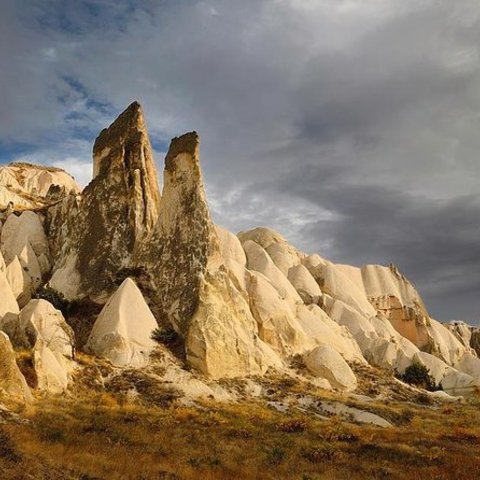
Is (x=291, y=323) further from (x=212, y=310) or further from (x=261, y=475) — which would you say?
(x=261, y=475)

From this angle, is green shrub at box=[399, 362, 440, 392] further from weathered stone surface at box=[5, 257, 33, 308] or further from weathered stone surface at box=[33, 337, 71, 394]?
weathered stone surface at box=[33, 337, 71, 394]

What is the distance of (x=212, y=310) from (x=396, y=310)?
4610cm

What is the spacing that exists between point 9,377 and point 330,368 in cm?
2299

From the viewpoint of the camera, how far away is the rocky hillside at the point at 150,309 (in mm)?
28859

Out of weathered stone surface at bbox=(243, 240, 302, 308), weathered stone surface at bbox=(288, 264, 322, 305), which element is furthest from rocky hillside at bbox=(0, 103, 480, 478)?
weathered stone surface at bbox=(288, 264, 322, 305)

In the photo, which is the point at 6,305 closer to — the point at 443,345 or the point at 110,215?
the point at 110,215

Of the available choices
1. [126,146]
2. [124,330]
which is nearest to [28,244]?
[126,146]

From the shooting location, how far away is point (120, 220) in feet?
131

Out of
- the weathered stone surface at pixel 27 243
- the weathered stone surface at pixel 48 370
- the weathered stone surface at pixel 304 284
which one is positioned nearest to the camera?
the weathered stone surface at pixel 48 370

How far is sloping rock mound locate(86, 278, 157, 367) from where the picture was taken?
30.5 metres

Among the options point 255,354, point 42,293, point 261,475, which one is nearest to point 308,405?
point 255,354

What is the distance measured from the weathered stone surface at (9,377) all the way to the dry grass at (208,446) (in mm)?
1023

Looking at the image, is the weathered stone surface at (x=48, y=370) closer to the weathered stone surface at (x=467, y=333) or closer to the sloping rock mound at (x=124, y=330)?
the sloping rock mound at (x=124, y=330)

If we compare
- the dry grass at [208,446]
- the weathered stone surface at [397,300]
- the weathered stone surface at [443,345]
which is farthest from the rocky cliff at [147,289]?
the weathered stone surface at [397,300]
